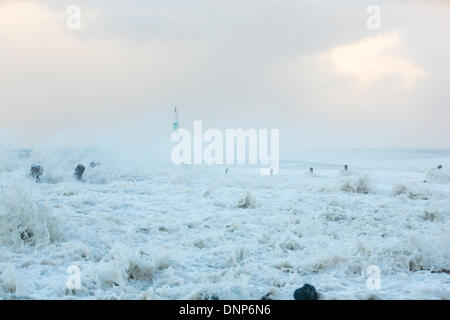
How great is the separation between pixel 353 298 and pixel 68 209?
5771 millimetres

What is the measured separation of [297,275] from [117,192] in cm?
631

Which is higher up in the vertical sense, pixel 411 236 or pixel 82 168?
pixel 82 168

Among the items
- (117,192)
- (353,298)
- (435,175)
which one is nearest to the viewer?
(353,298)

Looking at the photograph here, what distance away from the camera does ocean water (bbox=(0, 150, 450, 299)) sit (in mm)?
4723

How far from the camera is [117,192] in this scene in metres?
10.2

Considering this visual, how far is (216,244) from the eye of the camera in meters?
6.45

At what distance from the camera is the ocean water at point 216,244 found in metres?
4.72

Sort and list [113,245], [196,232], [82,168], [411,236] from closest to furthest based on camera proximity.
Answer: [113,245]
[411,236]
[196,232]
[82,168]

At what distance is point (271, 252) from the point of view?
20.1 ft

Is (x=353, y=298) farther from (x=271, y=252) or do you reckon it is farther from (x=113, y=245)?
(x=113, y=245)
